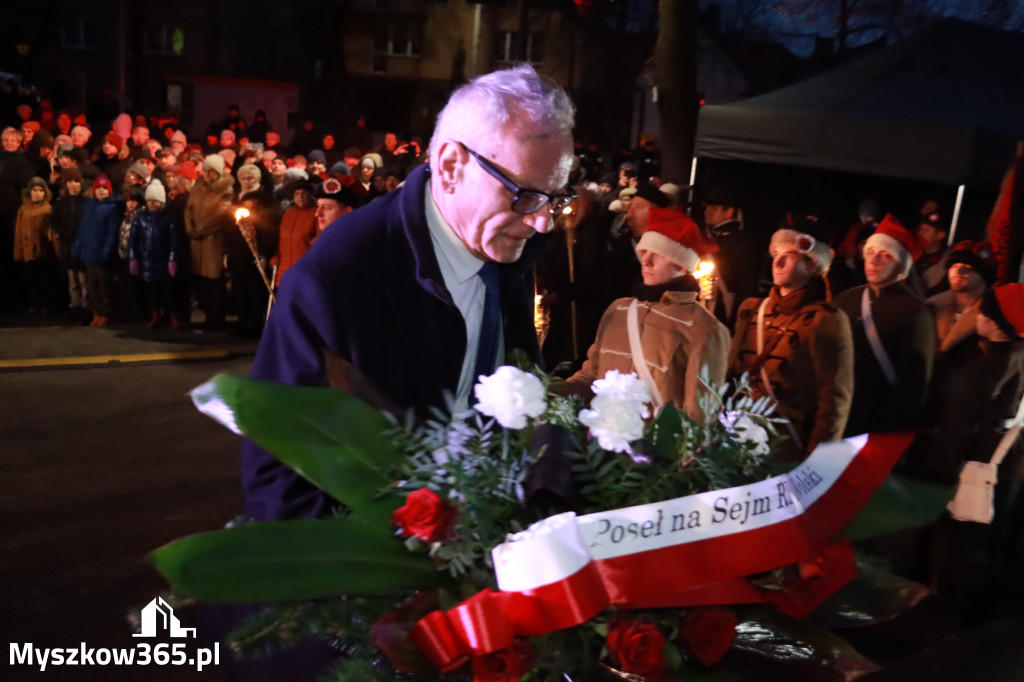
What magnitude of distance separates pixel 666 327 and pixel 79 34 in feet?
163

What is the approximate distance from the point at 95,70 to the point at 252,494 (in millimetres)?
51654

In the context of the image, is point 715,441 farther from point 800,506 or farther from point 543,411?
point 543,411

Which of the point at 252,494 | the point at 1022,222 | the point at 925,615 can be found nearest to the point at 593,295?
the point at 1022,222

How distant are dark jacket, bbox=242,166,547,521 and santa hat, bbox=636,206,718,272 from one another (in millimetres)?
2916

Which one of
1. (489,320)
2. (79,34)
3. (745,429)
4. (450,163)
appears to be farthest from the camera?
(79,34)

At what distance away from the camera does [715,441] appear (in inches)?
67.1

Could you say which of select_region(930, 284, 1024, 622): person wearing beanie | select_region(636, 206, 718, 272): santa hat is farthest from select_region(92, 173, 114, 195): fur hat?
select_region(930, 284, 1024, 622): person wearing beanie

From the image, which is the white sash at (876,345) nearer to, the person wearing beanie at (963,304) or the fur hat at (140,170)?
the person wearing beanie at (963,304)

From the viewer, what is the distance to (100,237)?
12.2 m

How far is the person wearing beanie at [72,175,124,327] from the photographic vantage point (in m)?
12.1

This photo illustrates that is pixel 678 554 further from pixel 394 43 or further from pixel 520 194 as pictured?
pixel 394 43

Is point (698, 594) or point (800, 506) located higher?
point (800, 506)

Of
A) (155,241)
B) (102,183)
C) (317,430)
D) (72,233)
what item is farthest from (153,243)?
(317,430)

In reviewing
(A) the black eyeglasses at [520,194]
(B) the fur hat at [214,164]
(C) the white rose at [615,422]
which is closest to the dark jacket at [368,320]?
(A) the black eyeglasses at [520,194]
